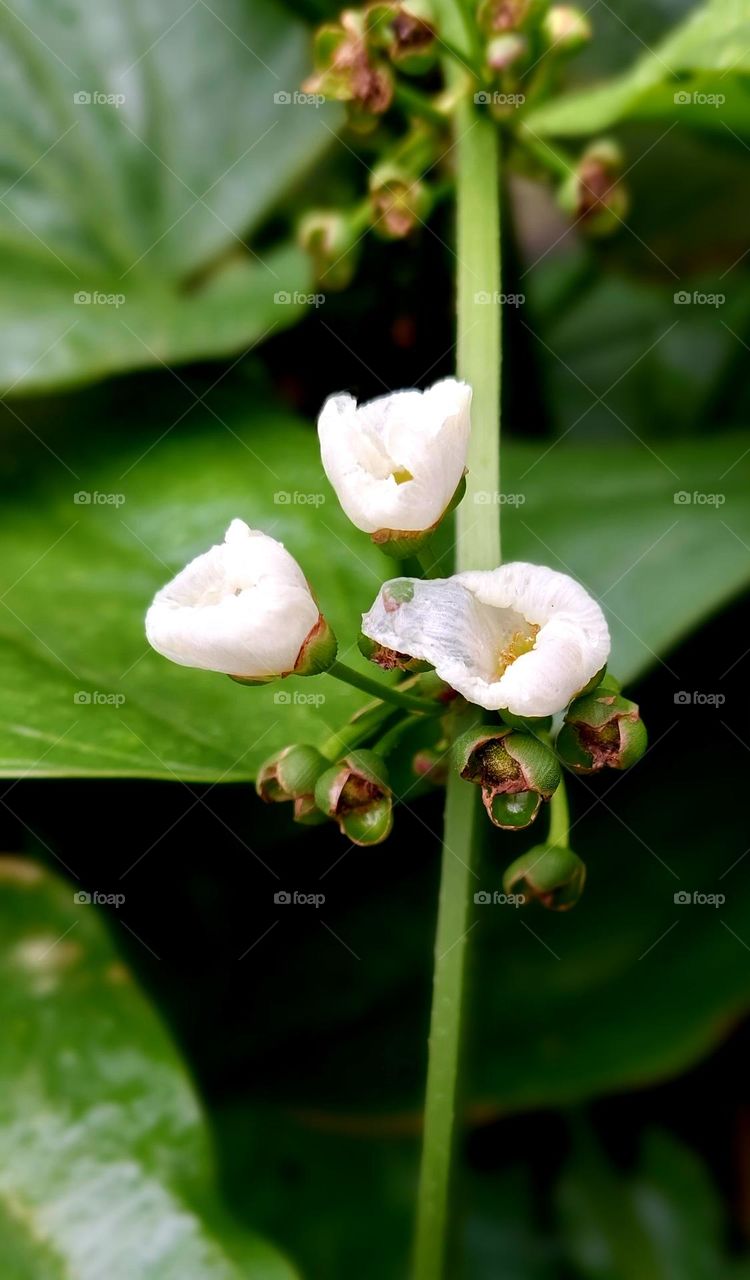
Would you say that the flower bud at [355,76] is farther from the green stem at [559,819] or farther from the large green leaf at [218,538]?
the green stem at [559,819]

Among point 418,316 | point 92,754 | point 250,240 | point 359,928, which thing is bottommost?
point 359,928

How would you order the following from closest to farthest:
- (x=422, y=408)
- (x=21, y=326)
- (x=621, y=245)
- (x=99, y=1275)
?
(x=422, y=408)
(x=99, y=1275)
(x=21, y=326)
(x=621, y=245)

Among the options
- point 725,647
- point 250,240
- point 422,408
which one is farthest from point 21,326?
point 725,647

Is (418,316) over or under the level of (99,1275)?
over

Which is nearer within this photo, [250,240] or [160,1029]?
[160,1029]

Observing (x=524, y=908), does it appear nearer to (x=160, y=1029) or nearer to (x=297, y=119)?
(x=160, y=1029)

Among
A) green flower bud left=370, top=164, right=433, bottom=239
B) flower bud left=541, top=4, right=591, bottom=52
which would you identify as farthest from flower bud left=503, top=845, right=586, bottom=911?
flower bud left=541, top=4, right=591, bottom=52

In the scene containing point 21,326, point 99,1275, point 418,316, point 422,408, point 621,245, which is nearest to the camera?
point 422,408

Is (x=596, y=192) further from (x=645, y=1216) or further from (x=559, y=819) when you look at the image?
(x=645, y=1216)

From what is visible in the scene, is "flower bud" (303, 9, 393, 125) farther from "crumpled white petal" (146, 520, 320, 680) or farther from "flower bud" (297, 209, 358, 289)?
"crumpled white petal" (146, 520, 320, 680)
